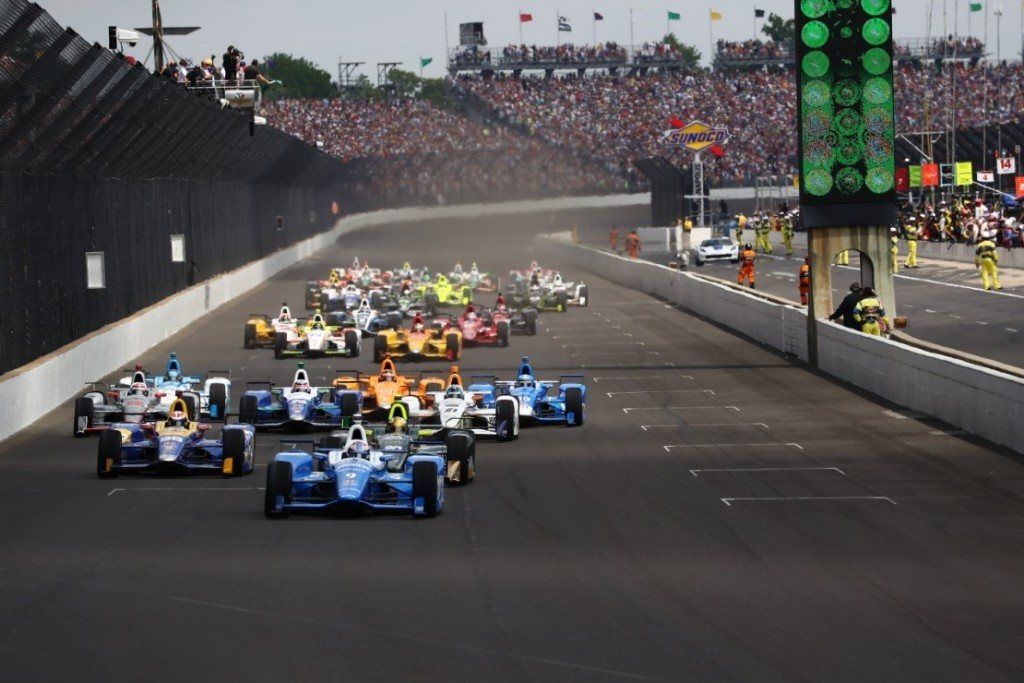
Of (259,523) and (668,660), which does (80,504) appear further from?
(668,660)

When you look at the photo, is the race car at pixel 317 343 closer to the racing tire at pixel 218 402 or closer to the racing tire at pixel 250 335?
the racing tire at pixel 250 335

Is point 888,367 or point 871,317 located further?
point 871,317

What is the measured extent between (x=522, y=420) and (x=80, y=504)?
27.4 feet

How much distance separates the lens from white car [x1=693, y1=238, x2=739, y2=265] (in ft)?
251

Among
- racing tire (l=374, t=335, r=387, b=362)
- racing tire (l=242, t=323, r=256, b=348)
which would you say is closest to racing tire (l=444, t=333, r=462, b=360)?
racing tire (l=374, t=335, r=387, b=362)

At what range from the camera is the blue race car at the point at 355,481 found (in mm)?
17797

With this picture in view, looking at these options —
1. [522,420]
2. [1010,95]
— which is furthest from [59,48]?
[1010,95]

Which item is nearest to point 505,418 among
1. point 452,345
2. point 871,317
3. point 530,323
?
point 871,317

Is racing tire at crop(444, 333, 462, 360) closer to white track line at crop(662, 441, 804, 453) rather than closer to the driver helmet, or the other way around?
white track line at crop(662, 441, 804, 453)

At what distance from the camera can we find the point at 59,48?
26.5 meters

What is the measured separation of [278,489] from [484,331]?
22.8 meters

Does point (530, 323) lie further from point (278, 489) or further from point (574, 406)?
point (278, 489)

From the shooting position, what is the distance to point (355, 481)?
18.1 metres

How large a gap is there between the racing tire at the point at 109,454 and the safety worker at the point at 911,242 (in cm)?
4989
